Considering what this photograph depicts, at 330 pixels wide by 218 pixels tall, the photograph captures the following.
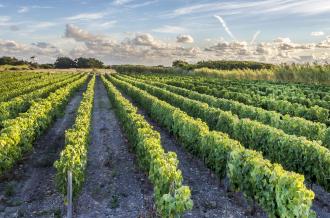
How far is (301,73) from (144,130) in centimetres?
3731

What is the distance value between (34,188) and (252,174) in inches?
265

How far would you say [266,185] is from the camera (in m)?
9.23

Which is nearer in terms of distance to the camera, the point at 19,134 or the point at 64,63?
the point at 19,134

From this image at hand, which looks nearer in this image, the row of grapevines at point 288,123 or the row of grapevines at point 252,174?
the row of grapevines at point 252,174

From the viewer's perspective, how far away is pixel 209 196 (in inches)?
462

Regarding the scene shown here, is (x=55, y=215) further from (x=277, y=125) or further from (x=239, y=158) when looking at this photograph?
(x=277, y=125)

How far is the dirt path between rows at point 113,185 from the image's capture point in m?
10.6

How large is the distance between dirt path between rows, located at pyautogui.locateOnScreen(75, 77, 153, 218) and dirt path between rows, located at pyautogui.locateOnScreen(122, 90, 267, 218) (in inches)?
53.0

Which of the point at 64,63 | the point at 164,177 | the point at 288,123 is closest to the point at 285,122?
the point at 288,123

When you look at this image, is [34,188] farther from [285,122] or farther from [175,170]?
[285,122]

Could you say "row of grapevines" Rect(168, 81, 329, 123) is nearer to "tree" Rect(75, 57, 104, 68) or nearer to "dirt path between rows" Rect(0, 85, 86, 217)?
"dirt path between rows" Rect(0, 85, 86, 217)

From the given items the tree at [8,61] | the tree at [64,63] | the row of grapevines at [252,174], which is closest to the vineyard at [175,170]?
the row of grapevines at [252,174]

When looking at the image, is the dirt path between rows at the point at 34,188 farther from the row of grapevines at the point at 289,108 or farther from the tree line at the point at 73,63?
the tree line at the point at 73,63

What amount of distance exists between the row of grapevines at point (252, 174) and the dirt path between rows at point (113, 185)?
7.47 ft
